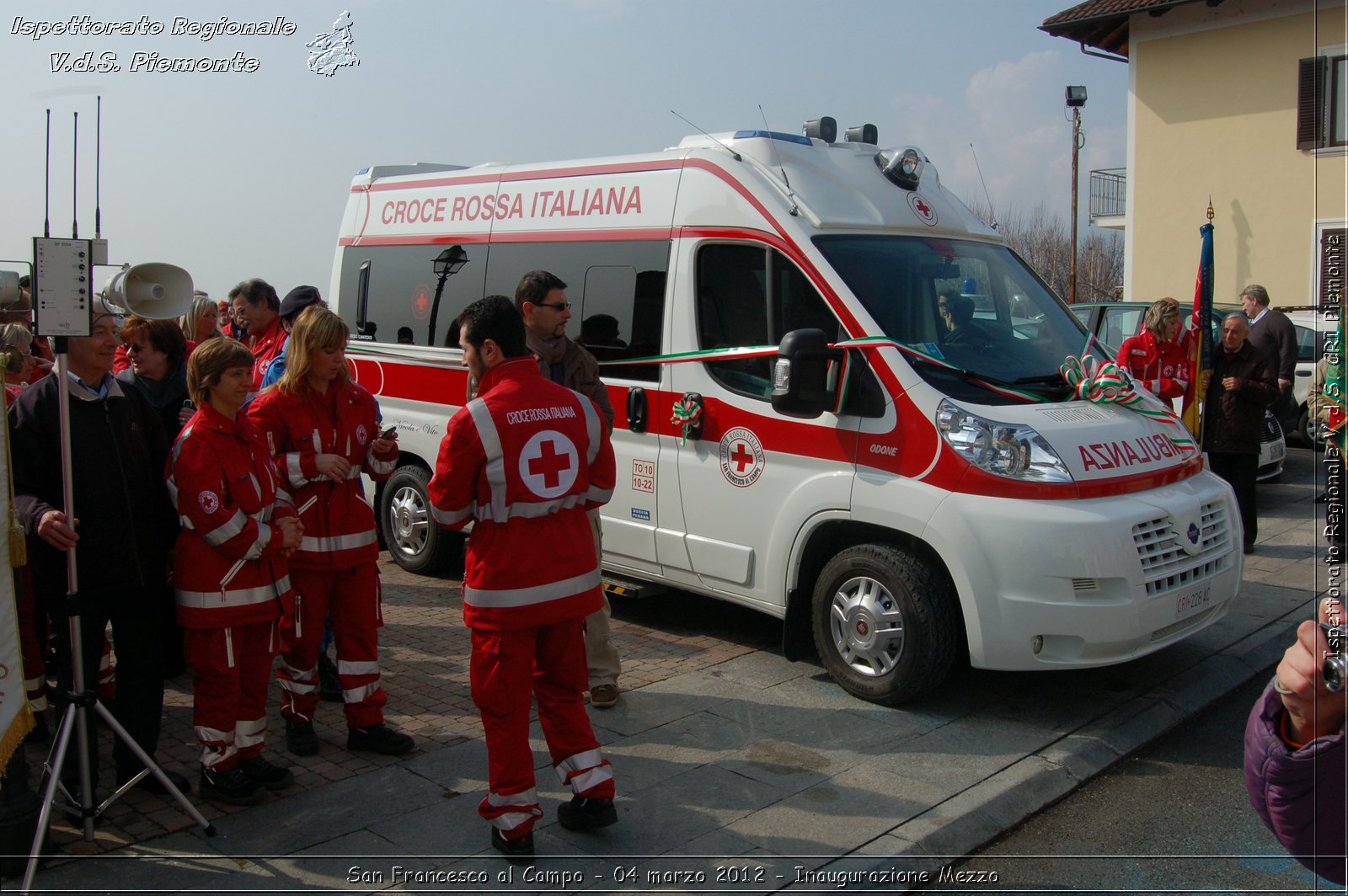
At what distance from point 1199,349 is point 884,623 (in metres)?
5.06

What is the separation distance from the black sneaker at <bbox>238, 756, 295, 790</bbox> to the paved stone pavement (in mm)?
73

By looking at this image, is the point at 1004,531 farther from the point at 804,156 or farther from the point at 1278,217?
the point at 1278,217

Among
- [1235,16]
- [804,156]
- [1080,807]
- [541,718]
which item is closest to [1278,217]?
[1235,16]

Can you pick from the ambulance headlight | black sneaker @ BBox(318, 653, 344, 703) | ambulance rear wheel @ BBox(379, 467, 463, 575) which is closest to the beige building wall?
the ambulance headlight

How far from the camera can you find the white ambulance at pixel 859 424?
501cm

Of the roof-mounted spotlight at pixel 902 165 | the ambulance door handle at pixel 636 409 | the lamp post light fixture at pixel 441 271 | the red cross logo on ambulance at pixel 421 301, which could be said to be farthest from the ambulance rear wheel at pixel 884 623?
the red cross logo on ambulance at pixel 421 301

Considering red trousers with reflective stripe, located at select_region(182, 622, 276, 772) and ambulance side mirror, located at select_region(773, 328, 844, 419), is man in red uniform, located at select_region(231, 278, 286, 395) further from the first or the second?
ambulance side mirror, located at select_region(773, 328, 844, 419)

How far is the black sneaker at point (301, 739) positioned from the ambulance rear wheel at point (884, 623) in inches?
98.1

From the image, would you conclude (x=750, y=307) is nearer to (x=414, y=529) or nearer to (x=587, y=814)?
(x=587, y=814)

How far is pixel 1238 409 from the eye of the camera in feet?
28.2

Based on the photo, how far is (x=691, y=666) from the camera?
20.1ft

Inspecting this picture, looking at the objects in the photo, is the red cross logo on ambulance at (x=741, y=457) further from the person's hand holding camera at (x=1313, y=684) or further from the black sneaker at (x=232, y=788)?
the person's hand holding camera at (x=1313, y=684)

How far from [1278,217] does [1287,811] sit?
22704 millimetres

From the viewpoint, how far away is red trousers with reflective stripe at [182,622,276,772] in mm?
4340
